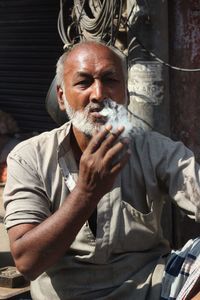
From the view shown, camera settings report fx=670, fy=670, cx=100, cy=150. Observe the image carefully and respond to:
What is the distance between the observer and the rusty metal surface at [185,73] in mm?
4516

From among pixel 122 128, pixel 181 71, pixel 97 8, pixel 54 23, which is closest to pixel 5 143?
pixel 54 23

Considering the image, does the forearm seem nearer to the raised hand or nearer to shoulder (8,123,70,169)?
the raised hand

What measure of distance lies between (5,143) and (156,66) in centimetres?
327

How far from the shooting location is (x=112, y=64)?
2.68 meters

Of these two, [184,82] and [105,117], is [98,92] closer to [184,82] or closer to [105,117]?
[105,117]

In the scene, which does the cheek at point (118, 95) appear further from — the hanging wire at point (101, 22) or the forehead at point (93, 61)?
the hanging wire at point (101, 22)

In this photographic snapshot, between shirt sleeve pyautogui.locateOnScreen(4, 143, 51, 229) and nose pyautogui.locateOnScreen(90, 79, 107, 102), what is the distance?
0.34 metres

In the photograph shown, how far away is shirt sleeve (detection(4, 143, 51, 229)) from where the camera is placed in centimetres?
250

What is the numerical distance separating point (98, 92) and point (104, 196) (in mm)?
408

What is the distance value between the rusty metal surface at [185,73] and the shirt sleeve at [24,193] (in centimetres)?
211

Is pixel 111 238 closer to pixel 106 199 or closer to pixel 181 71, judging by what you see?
pixel 106 199

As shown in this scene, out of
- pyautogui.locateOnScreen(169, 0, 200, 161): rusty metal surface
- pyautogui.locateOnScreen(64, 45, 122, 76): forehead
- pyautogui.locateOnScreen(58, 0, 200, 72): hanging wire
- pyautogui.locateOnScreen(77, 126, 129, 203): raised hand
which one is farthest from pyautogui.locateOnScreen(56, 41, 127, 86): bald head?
pyautogui.locateOnScreen(169, 0, 200, 161): rusty metal surface

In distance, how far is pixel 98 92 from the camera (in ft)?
8.54

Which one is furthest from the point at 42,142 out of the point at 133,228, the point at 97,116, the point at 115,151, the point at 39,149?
the point at 115,151
